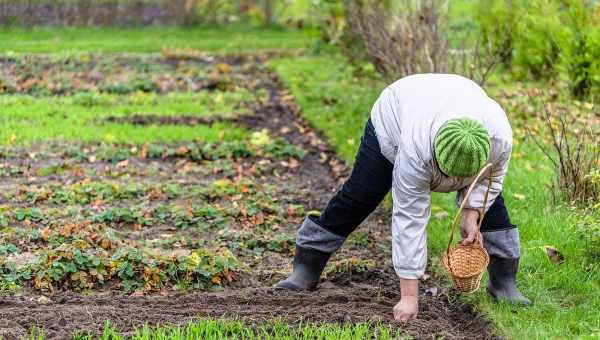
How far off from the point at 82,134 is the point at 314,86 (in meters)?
4.13

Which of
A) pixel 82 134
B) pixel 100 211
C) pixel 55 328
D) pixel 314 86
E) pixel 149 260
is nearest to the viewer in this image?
pixel 55 328

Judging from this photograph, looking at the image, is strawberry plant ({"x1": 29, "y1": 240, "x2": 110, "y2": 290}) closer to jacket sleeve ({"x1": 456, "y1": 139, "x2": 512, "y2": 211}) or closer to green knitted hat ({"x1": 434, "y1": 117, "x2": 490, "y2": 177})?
jacket sleeve ({"x1": 456, "y1": 139, "x2": 512, "y2": 211})

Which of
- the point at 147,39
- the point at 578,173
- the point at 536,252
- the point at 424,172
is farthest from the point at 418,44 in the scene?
the point at 147,39

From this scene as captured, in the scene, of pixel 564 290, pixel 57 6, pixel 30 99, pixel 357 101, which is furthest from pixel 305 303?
pixel 57 6

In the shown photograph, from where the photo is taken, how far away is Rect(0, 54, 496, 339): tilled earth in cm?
497

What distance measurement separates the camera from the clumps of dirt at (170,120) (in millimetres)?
10695

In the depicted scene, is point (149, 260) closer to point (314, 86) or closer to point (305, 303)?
point (305, 303)

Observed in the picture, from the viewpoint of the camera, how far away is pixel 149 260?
5730 millimetres

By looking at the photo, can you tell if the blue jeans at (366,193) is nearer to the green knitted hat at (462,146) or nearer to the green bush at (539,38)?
the green knitted hat at (462,146)

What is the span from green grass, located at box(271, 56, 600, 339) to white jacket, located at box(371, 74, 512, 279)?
0.75 metres

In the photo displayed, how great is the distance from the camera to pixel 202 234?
6.73 meters

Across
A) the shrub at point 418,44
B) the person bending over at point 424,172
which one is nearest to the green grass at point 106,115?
the shrub at point 418,44

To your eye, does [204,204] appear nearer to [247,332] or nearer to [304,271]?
[304,271]

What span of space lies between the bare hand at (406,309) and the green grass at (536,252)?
478 mm
